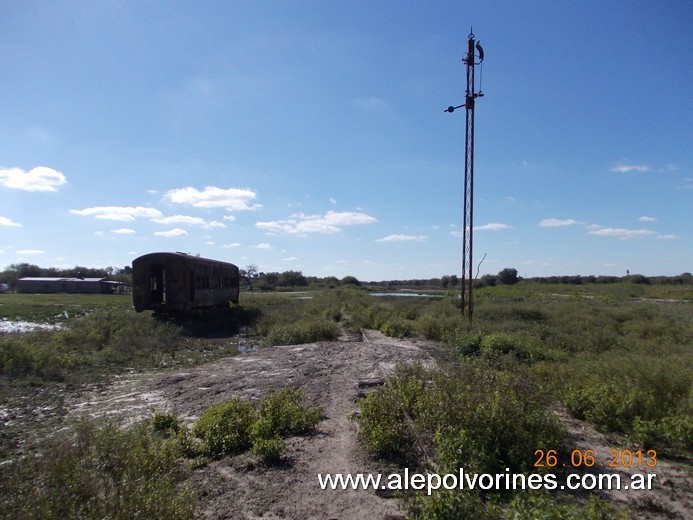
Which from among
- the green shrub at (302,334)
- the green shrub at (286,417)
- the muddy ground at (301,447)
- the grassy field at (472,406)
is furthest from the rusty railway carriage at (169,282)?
the green shrub at (286,417)

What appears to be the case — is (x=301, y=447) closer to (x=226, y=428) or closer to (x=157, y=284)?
(x=226, y=428)

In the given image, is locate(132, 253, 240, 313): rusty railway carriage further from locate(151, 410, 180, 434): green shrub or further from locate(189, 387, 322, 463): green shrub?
locate(189, 387, 322, 463): green shrub

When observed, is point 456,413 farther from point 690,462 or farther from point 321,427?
point 690,462

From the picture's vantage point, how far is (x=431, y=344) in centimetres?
1354

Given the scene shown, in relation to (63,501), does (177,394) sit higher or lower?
lower

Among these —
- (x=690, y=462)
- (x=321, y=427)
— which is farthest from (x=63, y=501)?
(x=690, y=462)

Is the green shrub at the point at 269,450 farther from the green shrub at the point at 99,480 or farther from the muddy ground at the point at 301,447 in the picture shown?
the green shrub at the point at 99,480

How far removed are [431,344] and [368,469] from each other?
30.4ft

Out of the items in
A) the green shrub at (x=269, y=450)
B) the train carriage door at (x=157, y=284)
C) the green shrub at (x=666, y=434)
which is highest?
the train carriage door at (x=157, y=284)
